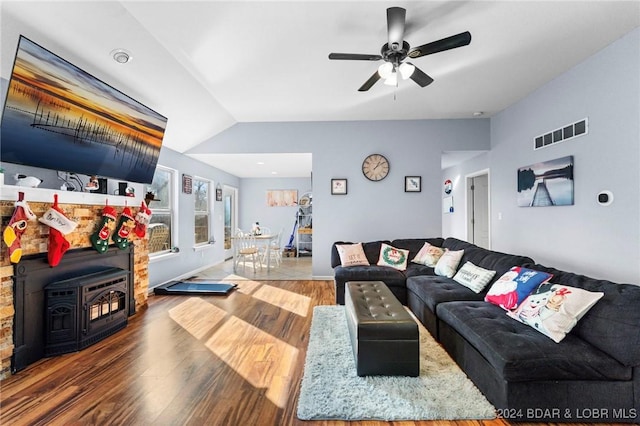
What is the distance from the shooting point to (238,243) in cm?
602

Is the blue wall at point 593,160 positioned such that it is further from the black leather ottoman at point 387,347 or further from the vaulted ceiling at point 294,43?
the black leather ottoman at point 387,347

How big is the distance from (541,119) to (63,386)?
572 cm

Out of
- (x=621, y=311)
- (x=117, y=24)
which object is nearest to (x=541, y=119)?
(x=621, y=311)

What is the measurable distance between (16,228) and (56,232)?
Answer: 31 centimetres

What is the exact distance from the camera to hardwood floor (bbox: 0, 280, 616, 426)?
1.74 metres

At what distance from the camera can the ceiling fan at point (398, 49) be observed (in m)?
2.04

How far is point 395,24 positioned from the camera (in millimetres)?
2066

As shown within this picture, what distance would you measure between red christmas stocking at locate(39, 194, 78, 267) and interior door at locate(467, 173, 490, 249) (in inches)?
262

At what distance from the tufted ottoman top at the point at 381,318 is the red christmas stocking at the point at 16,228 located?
8.70 ft

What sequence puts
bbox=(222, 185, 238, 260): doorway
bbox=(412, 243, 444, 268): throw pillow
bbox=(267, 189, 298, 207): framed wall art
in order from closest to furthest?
bbox=(412, 243, 444, 268): throw pillow, bbox=(222, 185, 238, 260): doorway, bbox=(267, 189, 298, 207): framed wall art

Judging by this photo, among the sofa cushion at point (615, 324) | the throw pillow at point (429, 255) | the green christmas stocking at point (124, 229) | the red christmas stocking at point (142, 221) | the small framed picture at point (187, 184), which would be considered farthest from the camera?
the small framed picture at point (187, 184)

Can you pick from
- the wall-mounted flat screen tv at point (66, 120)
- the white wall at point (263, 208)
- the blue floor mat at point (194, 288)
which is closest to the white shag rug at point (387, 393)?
the blue floor mat at point (194, 288)

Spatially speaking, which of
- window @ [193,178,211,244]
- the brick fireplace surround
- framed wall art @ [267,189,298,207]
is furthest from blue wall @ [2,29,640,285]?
framed wall art @ [267,189,298,207]

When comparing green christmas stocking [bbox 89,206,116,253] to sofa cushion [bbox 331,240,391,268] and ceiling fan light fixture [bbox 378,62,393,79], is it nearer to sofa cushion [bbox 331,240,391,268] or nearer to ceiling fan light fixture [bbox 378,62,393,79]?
sofa cushion [bbox 331,240,391,268]
